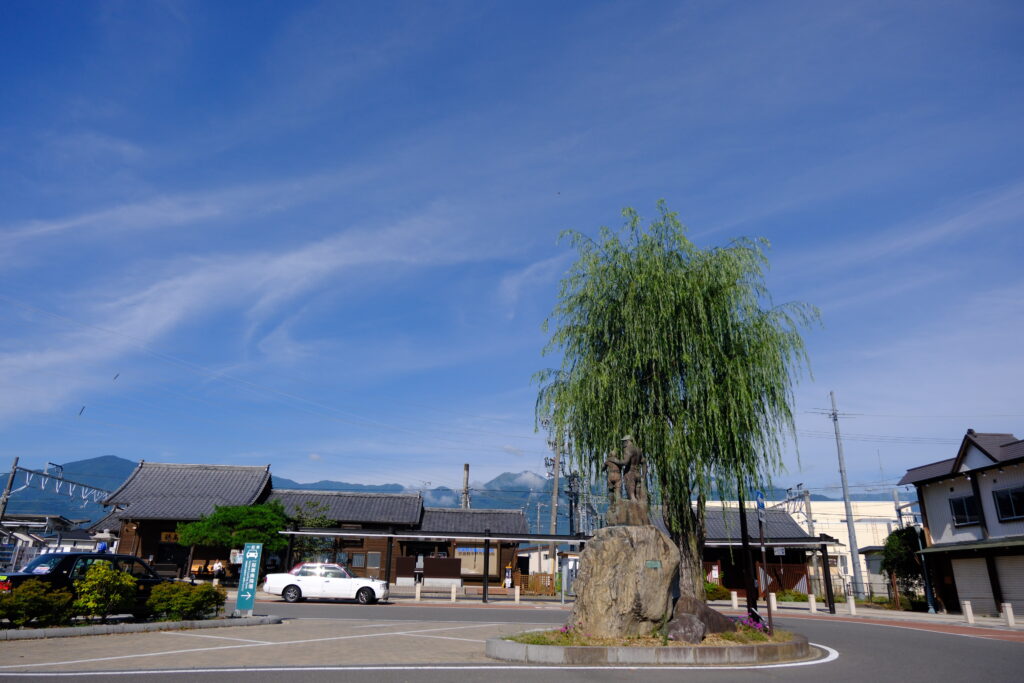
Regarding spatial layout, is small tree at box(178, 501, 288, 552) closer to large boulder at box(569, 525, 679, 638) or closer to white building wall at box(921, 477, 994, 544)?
large boulder at box(569, 525, 679, 638)

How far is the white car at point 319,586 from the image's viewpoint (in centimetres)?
2505

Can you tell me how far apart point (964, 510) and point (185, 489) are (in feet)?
132

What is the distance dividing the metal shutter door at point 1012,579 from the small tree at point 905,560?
405 centimetres

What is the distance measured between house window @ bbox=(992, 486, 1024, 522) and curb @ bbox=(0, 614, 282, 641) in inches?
1006

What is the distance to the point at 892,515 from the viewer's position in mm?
58625

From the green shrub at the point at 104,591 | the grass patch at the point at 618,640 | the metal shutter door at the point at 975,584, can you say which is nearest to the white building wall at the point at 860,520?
the metal shutter door at the point at 975,584

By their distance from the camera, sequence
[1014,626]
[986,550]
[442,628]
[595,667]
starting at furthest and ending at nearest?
[986,550]
[1014,626]
[442,628]
[595,667]

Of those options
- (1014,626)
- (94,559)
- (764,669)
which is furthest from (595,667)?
(1014,626)

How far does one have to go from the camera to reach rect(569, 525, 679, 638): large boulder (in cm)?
1162

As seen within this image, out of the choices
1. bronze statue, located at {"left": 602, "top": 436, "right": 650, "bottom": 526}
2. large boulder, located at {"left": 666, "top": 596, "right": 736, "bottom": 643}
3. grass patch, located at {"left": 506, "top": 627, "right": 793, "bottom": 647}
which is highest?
bronze statue, located at {"left": 602, "top": 436, "right": 650, "bottom": 526}

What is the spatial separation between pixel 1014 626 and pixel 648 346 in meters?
16.2

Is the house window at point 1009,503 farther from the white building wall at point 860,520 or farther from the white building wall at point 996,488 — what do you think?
the white building wall at point 860,520

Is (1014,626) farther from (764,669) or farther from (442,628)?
(442,628)

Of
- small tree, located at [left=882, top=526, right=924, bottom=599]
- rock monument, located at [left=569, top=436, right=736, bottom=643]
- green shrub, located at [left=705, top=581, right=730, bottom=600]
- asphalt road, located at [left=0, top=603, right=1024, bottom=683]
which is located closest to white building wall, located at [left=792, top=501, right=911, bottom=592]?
green shrub, located at [left=705, top=581, right=730, bottom=600]
